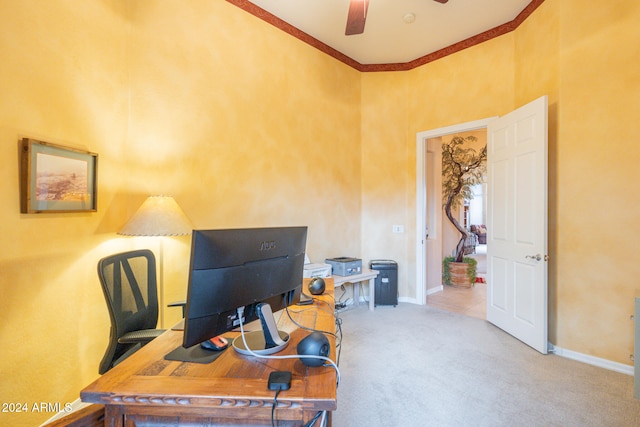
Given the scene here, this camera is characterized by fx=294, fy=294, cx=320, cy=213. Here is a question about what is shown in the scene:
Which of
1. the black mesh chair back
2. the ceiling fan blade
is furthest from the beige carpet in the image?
the ceiling fan blade

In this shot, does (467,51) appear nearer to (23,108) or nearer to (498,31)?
(498,31)

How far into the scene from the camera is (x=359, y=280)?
3.66m

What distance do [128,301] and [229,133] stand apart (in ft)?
5.69

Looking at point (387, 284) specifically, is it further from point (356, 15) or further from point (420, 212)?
point (356, 15)

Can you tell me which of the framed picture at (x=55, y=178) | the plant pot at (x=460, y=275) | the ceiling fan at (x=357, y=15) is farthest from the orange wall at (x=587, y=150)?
the framed picture at (x=55, y=178)

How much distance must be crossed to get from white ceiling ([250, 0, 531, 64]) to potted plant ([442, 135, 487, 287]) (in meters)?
2.02

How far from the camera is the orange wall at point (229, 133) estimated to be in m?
1.66

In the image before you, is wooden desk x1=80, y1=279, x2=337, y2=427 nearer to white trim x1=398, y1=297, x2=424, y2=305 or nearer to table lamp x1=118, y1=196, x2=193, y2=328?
table lamp x1=118, y1=196, x2=193, y2=328

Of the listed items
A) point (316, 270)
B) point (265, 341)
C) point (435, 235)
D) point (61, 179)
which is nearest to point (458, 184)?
point (435, 235)

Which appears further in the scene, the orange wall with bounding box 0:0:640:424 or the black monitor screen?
the orange wall with bounding box 0:0:640:424

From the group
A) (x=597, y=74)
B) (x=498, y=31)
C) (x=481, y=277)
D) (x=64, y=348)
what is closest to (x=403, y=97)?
(x=498, y=31)

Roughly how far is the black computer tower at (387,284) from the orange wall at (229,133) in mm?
684

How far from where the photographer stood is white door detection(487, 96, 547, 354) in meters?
2.66

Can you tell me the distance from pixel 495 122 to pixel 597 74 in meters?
0.91
